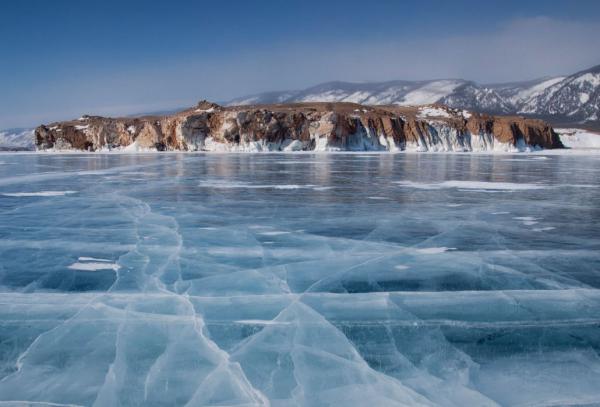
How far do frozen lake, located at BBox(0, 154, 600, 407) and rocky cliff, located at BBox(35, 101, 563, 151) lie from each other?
55.4 metres

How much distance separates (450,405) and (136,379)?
6.77 feet

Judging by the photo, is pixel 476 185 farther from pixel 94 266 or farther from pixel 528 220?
pixel 94 266

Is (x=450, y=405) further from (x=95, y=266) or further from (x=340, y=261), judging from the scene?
(x=95, y=266)

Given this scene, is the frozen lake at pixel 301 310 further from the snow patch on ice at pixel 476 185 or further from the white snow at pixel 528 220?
the snow patch on ice at pixel 476 185

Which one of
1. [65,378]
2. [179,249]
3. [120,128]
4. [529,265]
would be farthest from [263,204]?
[120,128]

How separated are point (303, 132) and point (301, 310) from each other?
202 ft

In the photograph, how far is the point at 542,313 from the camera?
15.4ft

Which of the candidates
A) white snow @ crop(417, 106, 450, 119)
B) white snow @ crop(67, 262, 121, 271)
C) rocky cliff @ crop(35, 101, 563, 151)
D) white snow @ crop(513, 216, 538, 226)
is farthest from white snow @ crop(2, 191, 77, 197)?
white snow @ crop(417, 106, 450, 119)

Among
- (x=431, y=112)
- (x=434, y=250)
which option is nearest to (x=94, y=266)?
(x=434, y=250)

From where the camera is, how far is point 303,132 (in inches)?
2579

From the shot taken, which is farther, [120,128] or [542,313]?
[120,128]

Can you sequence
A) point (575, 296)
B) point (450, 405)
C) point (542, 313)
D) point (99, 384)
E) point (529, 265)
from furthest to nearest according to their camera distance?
1. point (529, 265)
2. point (575, 296)
3. point (542, 313)
4. point (99, 384)
5. point (450, 405)

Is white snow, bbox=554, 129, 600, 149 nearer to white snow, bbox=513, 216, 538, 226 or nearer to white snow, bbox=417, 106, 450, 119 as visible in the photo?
white snow, bbox=417, 106, 450, 119

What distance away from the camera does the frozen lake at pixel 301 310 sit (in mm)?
3402
